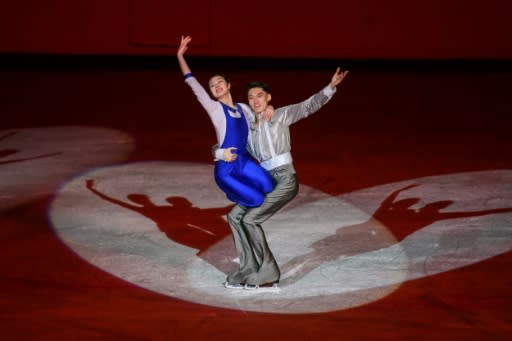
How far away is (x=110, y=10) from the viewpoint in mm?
13703

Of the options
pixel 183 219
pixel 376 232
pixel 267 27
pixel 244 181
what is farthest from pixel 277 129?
pixel 267 27

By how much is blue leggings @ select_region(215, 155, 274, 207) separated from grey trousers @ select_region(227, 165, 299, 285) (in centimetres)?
5

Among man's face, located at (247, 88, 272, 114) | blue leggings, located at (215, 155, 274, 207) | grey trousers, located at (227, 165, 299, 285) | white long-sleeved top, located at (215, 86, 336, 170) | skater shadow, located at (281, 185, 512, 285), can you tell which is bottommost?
skater shadow, located at (281, 185, 512, 285)

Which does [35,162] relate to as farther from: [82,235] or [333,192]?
[333,192]

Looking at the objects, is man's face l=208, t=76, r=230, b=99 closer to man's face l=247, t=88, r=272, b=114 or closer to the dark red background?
man's face l=247, t=88, r=272, b=114

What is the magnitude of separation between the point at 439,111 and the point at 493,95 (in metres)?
1.49

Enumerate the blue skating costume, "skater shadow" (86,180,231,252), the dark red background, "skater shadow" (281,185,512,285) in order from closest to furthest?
the blue skating costume, "skater shadow" (281,185,512,285), "skater shadow" (86,180,231,252), the dark red background

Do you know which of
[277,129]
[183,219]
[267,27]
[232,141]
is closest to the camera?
[232,141]

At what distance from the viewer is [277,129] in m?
4.64

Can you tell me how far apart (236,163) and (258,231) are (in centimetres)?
42

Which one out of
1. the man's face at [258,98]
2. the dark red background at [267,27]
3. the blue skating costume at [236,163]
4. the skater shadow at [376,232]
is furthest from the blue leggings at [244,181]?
the dark red background at [267,27]

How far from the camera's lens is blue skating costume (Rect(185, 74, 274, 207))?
4504 millimetres

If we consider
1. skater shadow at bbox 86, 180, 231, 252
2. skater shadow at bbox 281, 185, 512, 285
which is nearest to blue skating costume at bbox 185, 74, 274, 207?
skater shadow at bbox 281, 185, 512, 285

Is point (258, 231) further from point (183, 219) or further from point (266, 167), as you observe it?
point (183, 219)
